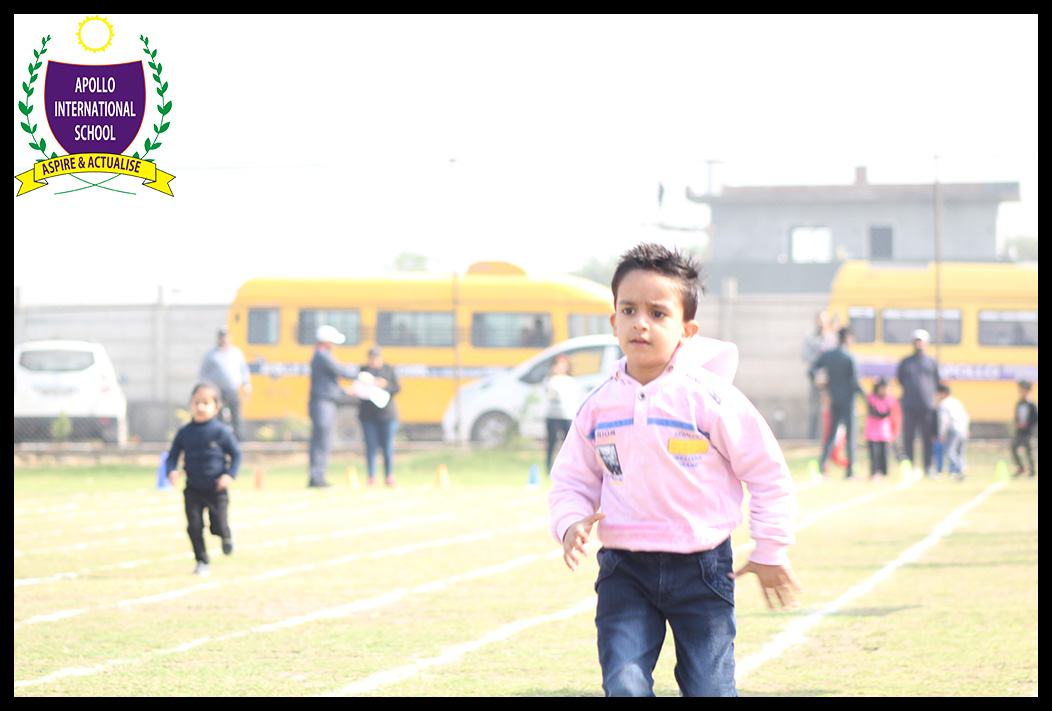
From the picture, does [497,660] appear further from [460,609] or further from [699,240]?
[699,240]

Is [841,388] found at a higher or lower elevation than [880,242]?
lower

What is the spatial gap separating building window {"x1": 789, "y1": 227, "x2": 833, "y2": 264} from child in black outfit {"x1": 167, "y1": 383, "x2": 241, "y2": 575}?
31764 mm

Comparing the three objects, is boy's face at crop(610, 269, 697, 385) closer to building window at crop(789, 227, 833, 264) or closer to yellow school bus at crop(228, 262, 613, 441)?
yellow school bus at crop(228, 262, 613, 441)

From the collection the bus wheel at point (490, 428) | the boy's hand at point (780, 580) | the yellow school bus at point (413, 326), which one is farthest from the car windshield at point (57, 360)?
the boy's hand at point (780, 580)

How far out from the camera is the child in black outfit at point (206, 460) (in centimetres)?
942

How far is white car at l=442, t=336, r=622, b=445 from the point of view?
20.6 meters

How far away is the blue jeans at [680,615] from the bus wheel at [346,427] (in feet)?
60.6

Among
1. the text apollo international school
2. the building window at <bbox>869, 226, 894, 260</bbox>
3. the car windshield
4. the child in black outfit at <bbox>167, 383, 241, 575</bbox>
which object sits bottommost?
the child in black outfit at <bbox>167, 383, 241, 575</bbox>

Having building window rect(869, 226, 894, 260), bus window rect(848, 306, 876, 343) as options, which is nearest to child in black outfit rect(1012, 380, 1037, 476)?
bus window rect(848, 306, 876, 343)

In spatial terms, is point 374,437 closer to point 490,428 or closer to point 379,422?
point 379,422

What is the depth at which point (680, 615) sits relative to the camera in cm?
381

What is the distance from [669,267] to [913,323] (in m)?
19.1

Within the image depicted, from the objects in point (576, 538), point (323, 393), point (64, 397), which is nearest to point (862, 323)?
point (323, 393)

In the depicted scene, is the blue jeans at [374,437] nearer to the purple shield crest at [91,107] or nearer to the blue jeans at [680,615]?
the purple shield crest at [91,107]
